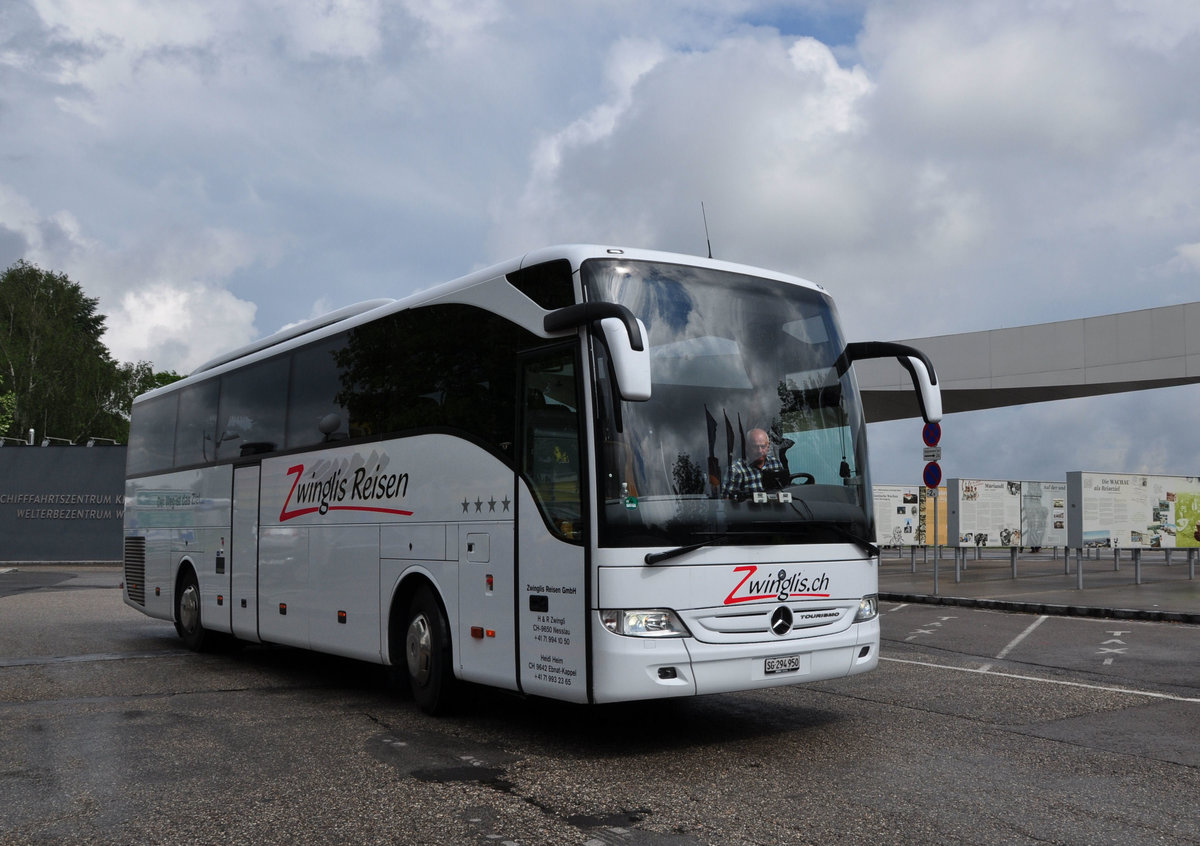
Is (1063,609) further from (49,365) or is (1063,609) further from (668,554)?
(49,365)

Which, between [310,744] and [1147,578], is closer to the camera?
[310,744]

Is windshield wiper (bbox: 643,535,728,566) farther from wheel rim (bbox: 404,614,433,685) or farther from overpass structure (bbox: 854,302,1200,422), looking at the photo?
overpass structure (bbox: 854,302,1200,422)

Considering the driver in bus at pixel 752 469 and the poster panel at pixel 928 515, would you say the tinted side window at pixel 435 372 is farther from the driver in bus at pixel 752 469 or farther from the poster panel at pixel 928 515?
the poster panel at pixel 928 515

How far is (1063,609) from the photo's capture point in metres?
18.5

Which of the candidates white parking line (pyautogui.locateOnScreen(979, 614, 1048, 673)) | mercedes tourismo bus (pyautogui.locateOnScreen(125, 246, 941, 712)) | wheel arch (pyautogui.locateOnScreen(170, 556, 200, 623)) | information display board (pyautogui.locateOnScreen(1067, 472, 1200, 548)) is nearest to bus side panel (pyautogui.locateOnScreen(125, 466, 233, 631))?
wheel arch (pyautogui.locateOnScreen(170, 556, 200, 623))

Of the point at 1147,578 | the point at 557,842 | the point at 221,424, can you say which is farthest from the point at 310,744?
the point at 1147,578

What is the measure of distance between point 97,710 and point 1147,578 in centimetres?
2604

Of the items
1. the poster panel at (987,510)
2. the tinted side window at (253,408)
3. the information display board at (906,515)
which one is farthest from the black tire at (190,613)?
the information display board at (906,515)

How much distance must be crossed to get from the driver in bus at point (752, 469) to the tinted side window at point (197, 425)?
7.64 m

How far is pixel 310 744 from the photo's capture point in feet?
24.3

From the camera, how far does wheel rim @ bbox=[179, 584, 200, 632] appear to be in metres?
13.2

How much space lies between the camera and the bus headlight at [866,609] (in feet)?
25.6

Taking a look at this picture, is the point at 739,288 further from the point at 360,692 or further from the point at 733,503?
the point at 360,692

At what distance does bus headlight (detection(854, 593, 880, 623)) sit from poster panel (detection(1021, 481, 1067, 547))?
92.1 ft
